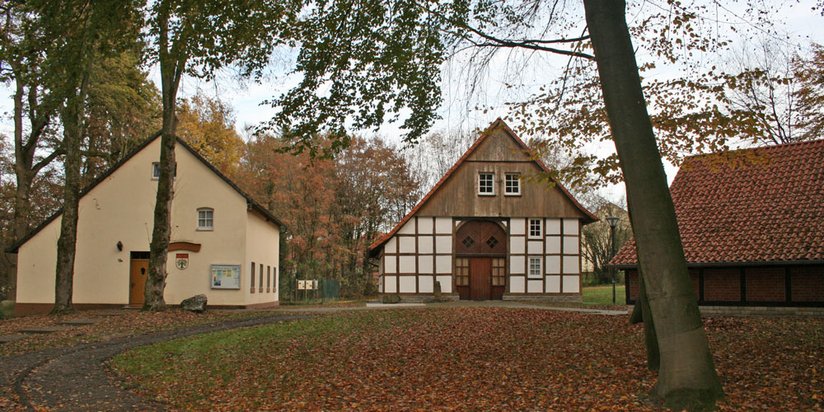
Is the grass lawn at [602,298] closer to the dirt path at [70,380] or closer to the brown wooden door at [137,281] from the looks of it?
the brown wooden door at [137,281]

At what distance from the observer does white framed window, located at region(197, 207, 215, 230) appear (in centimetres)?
2852

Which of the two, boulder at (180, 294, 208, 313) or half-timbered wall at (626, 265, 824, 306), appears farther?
boulder at (180, 294, 208, 313)

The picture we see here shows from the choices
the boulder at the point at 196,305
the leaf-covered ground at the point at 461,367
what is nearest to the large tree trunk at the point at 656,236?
the leaf-covered ground at the point at 461,367

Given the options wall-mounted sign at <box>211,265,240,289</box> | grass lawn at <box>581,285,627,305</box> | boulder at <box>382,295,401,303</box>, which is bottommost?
grass lawn at <box>581,285,627,305</box>

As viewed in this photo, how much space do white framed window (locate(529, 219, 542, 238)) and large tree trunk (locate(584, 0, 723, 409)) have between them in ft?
81.4

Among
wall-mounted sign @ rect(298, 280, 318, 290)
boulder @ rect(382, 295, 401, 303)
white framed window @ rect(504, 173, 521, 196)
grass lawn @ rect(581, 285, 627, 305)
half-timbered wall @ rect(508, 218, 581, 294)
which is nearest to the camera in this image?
boulder @ rect(382, 295, 401, 303)

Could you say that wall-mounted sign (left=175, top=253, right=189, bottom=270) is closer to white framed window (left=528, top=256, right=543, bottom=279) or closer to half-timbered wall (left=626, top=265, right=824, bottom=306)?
white framed window (left=528, top=256, right=543, bottom=279)

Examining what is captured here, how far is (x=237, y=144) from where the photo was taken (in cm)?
4384

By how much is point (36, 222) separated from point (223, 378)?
1177 inches

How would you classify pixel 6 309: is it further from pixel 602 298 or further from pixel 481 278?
pixel 602 298

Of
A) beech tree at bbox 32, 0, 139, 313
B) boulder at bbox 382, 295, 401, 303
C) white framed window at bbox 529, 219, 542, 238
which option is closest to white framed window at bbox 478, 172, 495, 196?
white framed window at bbox 529, 219, 542, 238

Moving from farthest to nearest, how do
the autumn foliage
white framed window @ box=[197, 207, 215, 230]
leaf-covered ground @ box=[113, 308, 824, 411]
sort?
1. the autumn foliage
2. white framed window @ box=[197, 207, 215, 230]
3. leaf-covered ground @ box=[113, 308, 824, 411]

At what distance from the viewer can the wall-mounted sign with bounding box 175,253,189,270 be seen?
28.2 meters

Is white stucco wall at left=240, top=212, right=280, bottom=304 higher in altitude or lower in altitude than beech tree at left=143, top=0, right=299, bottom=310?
lower
